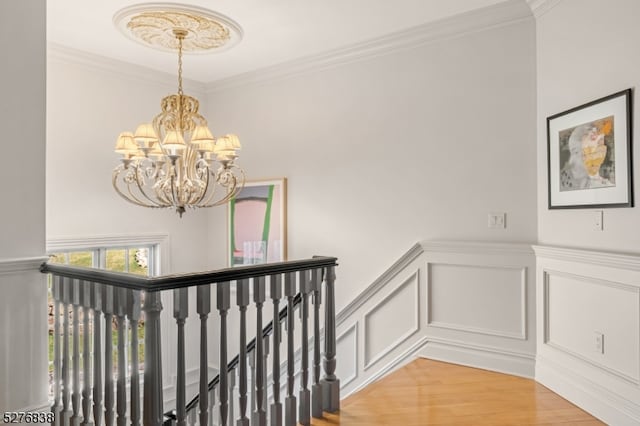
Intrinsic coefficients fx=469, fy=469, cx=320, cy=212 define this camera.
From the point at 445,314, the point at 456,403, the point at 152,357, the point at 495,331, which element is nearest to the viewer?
the point at 152,357

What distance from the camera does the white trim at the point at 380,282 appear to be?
12.4 ft

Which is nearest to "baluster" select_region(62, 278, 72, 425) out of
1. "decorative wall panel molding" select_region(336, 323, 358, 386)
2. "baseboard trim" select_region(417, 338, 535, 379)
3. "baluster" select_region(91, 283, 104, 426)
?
"baluster" select_region(91, 283, 104, 426)

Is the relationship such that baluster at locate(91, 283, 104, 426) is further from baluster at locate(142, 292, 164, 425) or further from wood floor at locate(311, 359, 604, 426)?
wood floor at locate(311, 359, 604, 426)

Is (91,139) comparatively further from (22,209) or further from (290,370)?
(290,370)

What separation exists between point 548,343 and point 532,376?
1.02ft

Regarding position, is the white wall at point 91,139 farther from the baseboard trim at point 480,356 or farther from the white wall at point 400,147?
the baseboard trim at point 480,356

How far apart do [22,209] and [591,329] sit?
10.5ft

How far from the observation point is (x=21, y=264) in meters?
2.40

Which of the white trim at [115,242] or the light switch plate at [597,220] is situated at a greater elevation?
the light switch plate at [597,220]

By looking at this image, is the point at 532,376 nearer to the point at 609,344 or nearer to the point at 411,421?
the point at 609,344

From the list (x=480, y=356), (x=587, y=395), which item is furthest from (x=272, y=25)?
(x=587, y=395)

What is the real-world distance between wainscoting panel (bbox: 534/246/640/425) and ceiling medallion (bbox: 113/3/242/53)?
283 cm

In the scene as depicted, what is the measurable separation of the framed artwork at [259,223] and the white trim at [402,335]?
112 cm

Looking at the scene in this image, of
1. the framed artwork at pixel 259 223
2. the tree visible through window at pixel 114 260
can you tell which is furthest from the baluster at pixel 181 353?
the framed artwork at pixel 259 223
